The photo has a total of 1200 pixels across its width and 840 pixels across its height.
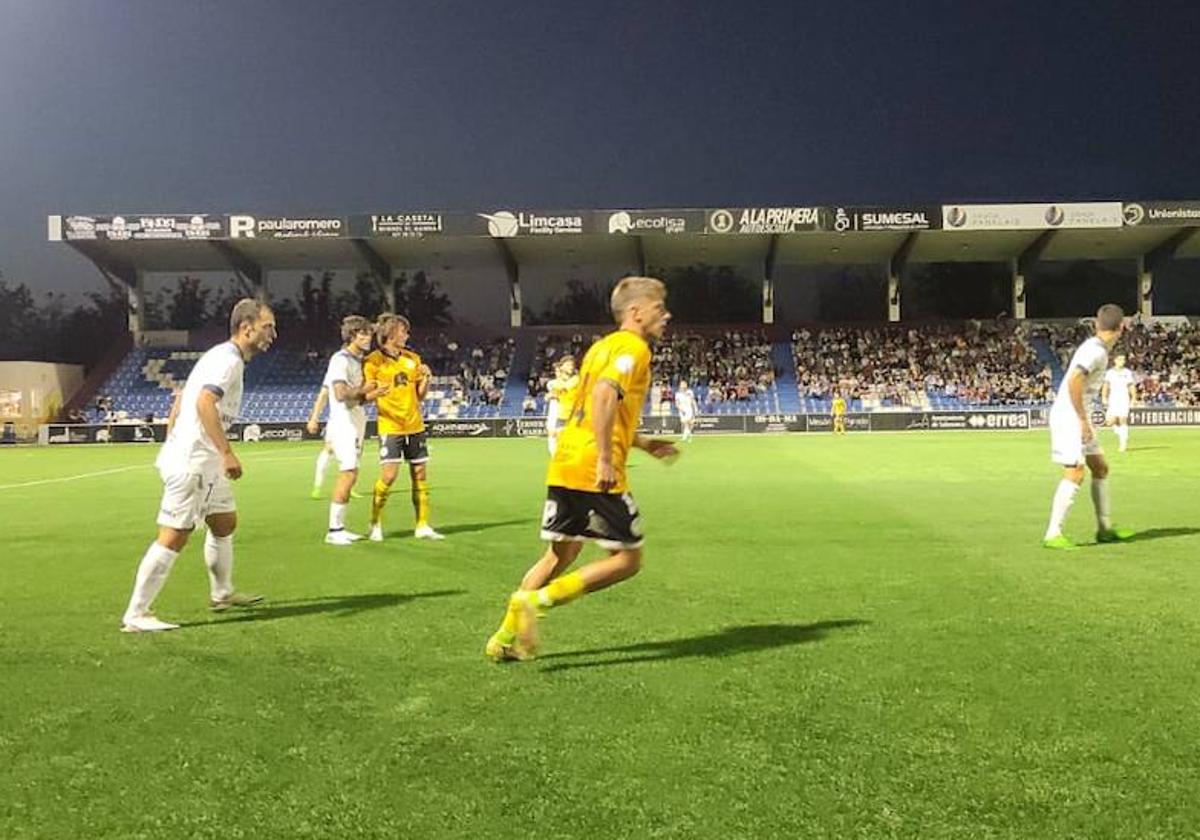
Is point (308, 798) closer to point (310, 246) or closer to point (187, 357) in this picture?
point (310, 246)

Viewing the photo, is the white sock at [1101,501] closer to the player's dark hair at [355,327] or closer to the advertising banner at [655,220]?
the player's dark hair at [355,327]

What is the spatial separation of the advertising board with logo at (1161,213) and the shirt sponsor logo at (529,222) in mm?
25129

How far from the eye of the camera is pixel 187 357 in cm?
4978

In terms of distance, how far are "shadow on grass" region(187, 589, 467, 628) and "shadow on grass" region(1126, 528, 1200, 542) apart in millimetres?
6536

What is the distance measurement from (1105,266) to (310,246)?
43087mm

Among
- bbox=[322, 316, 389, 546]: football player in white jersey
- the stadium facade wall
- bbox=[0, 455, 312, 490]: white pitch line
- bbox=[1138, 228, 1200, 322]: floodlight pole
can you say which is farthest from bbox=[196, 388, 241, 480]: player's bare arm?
bbox=[1138, 228, 1200, 322]: floodlight pole

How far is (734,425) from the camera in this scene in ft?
134

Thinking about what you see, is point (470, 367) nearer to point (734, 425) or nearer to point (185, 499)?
point (734, 425)

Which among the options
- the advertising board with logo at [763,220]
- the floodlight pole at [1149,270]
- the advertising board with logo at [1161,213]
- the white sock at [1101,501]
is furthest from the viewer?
the floodlight pole at [1149,270]

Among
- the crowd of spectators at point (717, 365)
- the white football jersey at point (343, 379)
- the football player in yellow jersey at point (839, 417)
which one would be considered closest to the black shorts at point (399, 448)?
the white football jersey at point (343, 379)

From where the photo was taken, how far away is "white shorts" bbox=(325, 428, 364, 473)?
32.8 ft

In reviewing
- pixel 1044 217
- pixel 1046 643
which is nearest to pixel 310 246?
pixel 1044 217

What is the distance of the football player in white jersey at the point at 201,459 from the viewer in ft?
19.3

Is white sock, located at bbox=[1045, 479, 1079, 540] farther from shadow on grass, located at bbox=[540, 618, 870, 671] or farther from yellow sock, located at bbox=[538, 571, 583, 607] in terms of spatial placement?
yellow sock, located at bbox=[538, 571, 583, 607]
